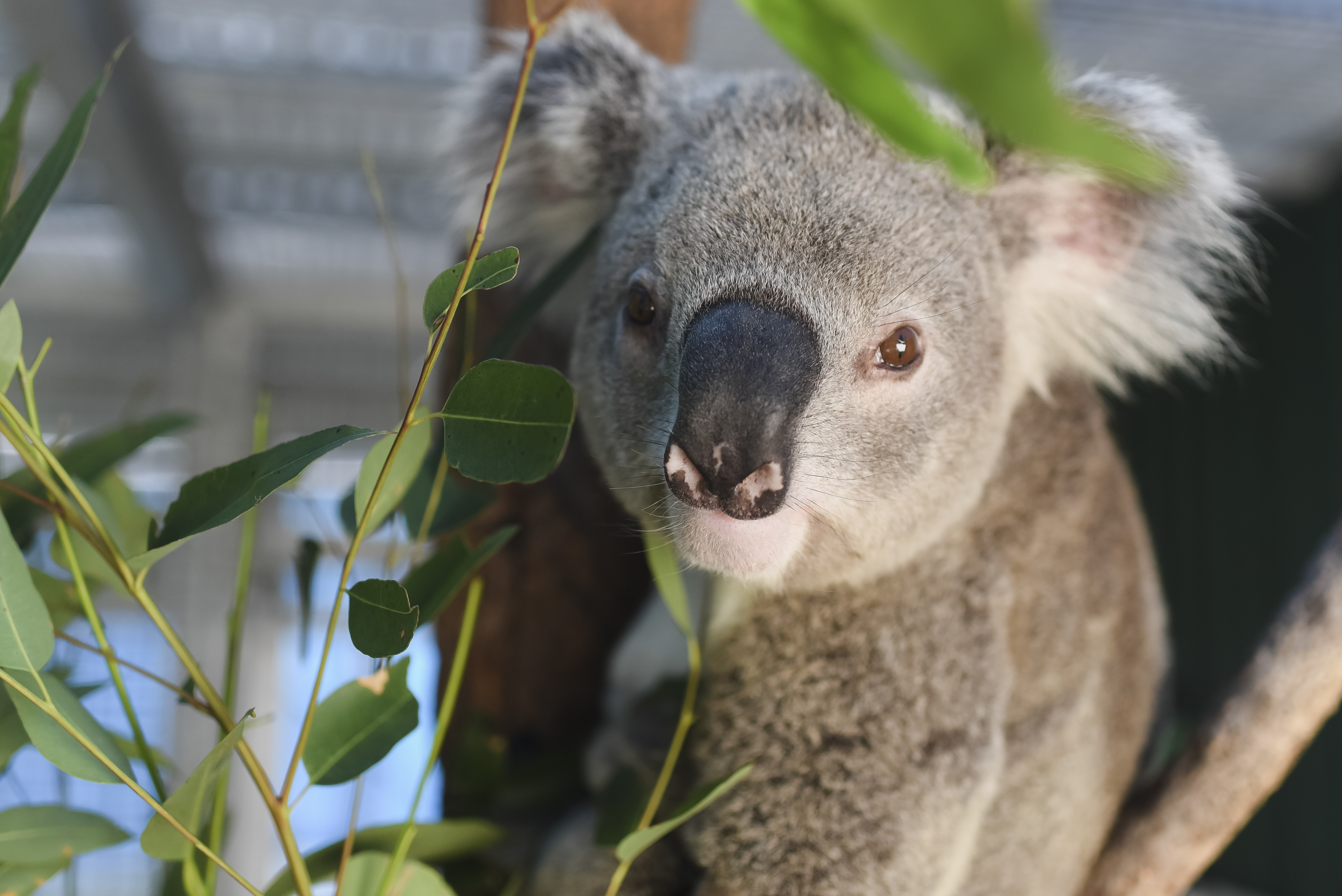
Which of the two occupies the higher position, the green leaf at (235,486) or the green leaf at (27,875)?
the green leaf at (235,486)

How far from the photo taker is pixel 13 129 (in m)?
1.00

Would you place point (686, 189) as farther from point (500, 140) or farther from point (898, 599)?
point (898, 599)

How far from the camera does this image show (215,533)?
13.3 ft

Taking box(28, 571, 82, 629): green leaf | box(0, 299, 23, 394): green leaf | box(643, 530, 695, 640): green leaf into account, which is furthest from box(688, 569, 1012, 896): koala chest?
box(0, 299, 23, 394): green leaf

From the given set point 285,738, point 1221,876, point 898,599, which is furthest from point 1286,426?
point 285,738

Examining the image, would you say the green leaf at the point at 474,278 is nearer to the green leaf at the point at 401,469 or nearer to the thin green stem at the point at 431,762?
the green leaf at the point at 401,469

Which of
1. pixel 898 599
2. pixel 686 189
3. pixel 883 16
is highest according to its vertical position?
pixel 883 16

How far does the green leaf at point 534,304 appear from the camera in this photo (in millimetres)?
1151

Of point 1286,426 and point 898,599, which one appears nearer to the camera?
point 898,599

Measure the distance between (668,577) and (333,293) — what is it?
4054 millimetres

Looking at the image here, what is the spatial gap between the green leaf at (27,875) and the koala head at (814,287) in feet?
2.46

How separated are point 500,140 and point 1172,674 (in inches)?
70.6

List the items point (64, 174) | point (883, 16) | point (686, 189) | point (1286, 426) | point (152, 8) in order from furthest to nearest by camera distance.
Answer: point (1286, 426)
point (152, 8)
point (686, 189)
point (64, 174)
point (883, 16)

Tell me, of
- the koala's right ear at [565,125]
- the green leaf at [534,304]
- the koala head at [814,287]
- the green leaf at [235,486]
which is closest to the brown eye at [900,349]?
the koala head at [814,287]
